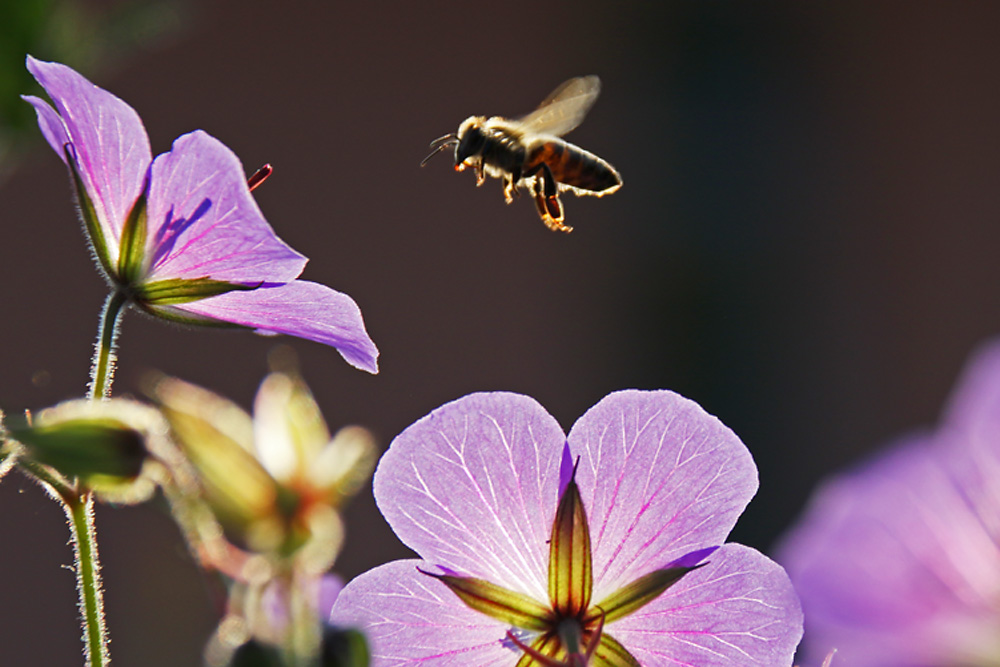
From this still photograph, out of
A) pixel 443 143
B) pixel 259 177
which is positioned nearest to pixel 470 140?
pixel 443 143

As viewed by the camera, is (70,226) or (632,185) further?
(632,185)

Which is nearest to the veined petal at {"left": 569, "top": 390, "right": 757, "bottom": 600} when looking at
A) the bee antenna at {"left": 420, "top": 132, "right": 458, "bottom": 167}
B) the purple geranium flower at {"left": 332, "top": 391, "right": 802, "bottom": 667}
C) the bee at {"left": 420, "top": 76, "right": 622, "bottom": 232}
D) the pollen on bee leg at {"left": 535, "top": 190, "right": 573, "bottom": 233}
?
the purple geranium flower at {"left": 332, "top": 391, "right": 802, "bottom": 667}

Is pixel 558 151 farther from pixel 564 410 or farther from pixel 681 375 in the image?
pixel 681 375

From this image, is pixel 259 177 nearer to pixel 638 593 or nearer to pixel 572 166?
pixel 638 593

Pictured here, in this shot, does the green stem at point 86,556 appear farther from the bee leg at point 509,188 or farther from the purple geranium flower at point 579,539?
the bee leg at point 509,188

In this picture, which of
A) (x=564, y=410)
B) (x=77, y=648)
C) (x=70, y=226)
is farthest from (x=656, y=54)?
(x=77, y=648)

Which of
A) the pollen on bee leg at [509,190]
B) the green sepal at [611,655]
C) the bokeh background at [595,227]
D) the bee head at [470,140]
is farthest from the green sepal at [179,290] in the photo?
the bokeh background at [595,227]
